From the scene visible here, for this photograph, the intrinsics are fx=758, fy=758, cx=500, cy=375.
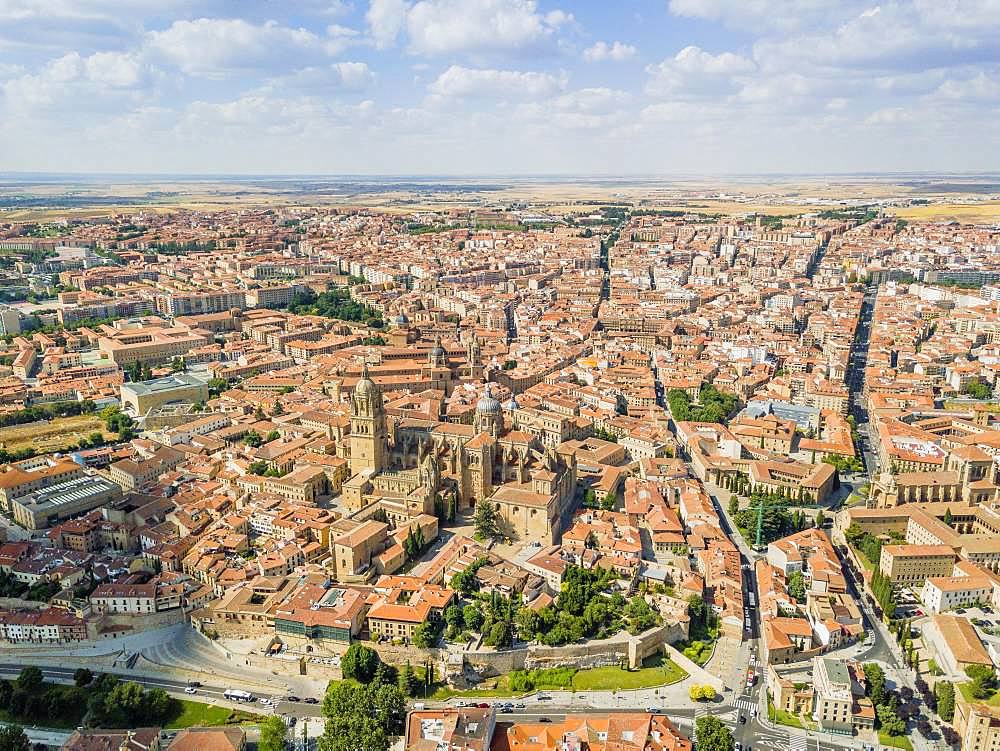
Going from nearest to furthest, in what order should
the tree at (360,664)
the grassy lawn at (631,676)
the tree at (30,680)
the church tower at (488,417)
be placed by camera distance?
the tree at (30,680) → the tree at (360,664) → the grassy lawn at (631,676) → the church tower at (488,417)

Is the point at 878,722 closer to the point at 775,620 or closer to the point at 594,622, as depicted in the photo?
the point at 775,620

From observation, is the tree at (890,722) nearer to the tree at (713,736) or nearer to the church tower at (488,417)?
the tree at (713,736)

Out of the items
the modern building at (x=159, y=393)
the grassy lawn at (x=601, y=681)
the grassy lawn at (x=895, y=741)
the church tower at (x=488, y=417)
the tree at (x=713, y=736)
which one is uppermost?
the church tower at (x=488, y=417)

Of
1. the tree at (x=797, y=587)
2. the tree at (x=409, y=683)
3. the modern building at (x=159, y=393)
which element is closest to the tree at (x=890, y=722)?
the tree at (x=797, y=587)

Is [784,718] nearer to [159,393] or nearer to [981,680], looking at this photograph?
[981,680]

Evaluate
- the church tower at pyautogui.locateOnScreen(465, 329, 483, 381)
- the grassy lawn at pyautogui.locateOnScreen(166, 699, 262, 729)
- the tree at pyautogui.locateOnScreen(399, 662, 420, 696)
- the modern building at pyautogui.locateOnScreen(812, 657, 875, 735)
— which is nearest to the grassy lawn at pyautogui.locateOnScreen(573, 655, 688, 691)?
the modern building at pyautogui.locateOnScreen(812, 657, 875, 735)

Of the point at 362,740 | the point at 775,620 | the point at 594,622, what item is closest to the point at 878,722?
the point at 775,620

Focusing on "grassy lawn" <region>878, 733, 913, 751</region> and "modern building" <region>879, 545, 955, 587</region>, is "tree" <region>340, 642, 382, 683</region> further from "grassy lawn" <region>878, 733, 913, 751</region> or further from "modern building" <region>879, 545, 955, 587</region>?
"modern building" <region>879, 545, 955, 587</region>
